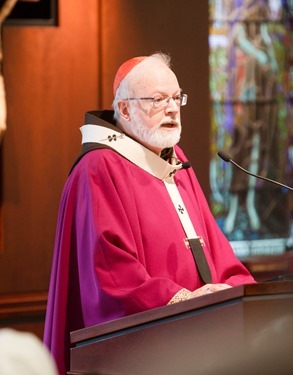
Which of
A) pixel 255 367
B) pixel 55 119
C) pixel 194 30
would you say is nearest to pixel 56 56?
pixel 55 119

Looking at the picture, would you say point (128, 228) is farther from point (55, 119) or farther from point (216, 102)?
point (216, 102)

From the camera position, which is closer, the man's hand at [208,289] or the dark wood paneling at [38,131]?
the man's hand at [208,289]

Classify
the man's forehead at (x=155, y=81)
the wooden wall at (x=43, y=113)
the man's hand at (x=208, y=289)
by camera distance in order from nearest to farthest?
1. the man's hand at (x=208, y=289)
2. the man's forehead at (x=155, y=81)
3. the wooden wall at (x=43, y=113)

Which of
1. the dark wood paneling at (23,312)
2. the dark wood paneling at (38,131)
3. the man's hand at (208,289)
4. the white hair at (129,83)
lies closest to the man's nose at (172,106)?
the white hair at (129,83)

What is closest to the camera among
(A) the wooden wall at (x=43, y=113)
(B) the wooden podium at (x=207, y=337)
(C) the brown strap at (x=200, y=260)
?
(B) the wooden podium at (x=207, y=337)

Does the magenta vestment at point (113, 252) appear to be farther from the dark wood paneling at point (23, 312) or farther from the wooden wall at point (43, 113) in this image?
the wooden wall at point (43, 113)

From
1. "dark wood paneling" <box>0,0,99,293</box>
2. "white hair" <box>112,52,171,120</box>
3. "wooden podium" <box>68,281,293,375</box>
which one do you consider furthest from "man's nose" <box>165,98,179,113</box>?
"dark wood paneling" <box>0,0,99,293</box>

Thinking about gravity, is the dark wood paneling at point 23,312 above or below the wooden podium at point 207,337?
below

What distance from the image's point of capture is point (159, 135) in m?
4.29

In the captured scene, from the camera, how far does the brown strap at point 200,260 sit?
13.9 ft

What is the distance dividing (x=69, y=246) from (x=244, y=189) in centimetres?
386

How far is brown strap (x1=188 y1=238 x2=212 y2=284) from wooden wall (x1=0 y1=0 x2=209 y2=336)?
6.05 ft

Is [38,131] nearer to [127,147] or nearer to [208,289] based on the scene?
[127,147]

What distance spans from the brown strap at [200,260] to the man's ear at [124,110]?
0.58 metres
